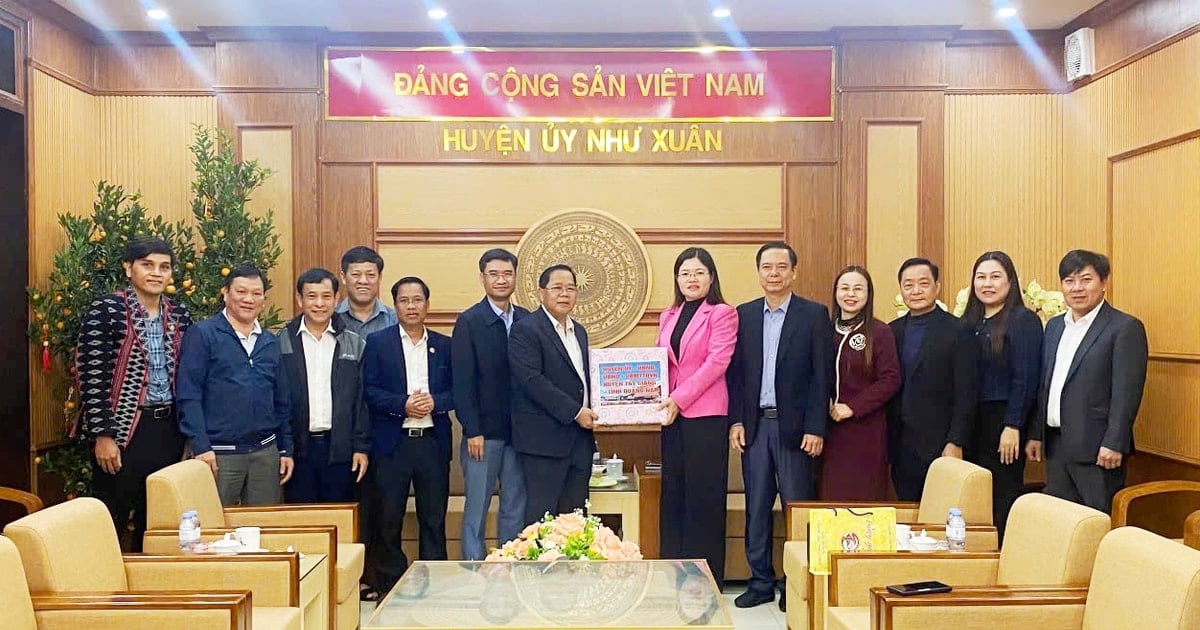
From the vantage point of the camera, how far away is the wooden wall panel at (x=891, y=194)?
609cm

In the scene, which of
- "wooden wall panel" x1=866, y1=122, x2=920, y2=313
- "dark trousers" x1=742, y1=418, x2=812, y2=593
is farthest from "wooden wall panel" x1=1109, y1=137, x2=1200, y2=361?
"dark trousers" x1=742, y1=418, x2=812, y2=593

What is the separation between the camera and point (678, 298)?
505 cm

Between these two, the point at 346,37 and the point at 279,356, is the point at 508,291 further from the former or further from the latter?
the point at 346,37

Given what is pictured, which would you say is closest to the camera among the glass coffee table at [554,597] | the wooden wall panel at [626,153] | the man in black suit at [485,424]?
the glass coffee table at [554,597]

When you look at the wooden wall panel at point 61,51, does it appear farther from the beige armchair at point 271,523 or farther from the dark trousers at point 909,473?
the dark trousers at point 909,473

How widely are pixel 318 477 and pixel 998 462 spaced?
3034 millimetres

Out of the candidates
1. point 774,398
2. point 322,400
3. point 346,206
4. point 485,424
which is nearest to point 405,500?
point 485,424

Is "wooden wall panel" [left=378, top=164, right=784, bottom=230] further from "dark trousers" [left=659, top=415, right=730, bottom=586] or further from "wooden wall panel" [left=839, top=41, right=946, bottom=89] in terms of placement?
"dark trousers" [left=659, top=415, right=730, bottom=586]

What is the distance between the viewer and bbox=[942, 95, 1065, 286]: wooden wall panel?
20.3ft

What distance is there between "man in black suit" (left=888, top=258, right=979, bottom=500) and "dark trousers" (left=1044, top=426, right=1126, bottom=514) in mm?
359

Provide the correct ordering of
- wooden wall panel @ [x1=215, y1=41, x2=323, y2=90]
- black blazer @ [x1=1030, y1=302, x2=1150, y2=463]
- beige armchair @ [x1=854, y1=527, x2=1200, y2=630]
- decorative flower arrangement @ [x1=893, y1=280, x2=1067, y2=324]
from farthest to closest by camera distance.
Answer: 1. wooden wall panel @ [x1=215, y1=41, x2=323, y2=90]
2. decorative flower arrangement @ [x1=893, y1=280, x2=1067, y2=324]
3. black blazer @ [x1=1030, y1=302, x2=1150, y2=463]
4. beige armchair @ [x1=854, y1=527, x2=1200, y2=630]

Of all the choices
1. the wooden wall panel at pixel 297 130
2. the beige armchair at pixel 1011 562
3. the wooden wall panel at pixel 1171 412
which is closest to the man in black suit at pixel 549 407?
the beige armchair at pixel 1011 562

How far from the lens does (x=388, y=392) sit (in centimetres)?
486

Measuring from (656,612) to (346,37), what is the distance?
165 inches
